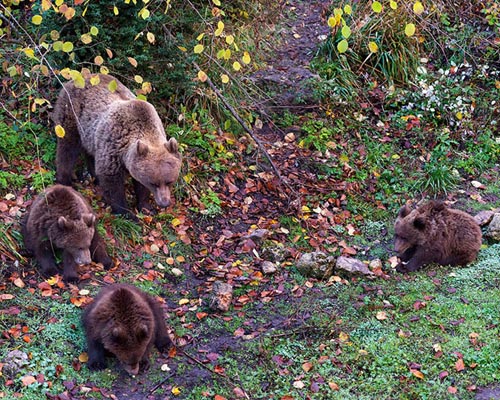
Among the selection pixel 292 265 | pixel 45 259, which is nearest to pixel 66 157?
pixel 45 259

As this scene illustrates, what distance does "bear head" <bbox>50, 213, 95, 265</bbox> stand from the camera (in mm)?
8008

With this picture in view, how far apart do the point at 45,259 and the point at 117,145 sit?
6.54 feet

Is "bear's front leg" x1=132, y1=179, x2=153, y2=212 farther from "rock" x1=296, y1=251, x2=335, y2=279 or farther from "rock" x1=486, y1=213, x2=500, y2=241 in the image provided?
"rock" x1=486, y1=213, x2=500, y2=241

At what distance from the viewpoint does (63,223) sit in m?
7.93

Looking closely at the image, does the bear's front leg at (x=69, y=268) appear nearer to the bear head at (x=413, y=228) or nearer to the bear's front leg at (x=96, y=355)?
the bear's front leg at (x=96, y=355)

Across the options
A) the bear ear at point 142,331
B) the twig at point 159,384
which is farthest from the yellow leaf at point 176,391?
the bear ear at point 142,331

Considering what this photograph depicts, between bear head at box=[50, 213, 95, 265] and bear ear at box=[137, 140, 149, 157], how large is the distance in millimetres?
1281

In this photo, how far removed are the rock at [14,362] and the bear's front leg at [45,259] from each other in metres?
1.43

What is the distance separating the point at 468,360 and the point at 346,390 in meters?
1.28

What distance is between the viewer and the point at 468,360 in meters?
6.78

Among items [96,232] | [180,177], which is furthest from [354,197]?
[96,232]

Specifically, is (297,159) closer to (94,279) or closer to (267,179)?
(267,179)

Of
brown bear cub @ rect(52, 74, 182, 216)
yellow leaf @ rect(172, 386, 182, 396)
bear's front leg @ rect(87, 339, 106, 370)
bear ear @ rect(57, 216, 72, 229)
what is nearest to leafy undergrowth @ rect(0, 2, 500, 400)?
yellow leaf @ rect(172, 386, 182, 396)

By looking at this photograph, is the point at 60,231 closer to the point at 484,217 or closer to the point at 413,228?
the point at 413,228
